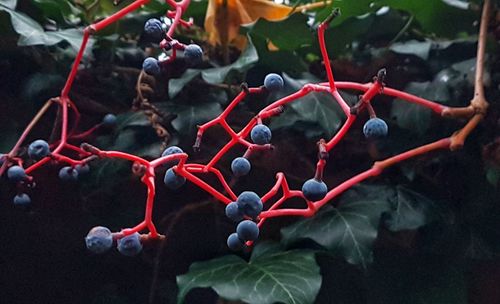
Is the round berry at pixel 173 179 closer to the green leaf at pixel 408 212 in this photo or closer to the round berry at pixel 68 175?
the round berry at pixel 68 175

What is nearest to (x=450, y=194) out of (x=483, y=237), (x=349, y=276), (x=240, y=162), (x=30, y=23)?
(x=483, y=237)

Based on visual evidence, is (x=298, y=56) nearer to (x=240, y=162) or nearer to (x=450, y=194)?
(x=450, y=194)

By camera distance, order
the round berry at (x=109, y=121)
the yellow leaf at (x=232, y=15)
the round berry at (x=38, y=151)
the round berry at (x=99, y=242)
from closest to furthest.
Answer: the round berry at (x=99, y=242) → the round berry at (x=38, y=151) → the round berry at (x=109, y=121) → the yellow leaf at (x=232, y=15)

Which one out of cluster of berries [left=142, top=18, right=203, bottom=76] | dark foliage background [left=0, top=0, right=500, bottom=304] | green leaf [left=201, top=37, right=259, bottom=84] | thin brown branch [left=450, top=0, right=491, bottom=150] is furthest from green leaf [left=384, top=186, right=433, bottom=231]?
cluster of berries [left=142, top=18, right=203, bottom=76]

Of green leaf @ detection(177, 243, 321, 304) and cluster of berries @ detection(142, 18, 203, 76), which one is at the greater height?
cluster of berries @ detection(142, 18, 203, 76)

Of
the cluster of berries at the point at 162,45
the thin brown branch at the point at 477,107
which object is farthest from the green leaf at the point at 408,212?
the cluster of berries at the point at 162,45

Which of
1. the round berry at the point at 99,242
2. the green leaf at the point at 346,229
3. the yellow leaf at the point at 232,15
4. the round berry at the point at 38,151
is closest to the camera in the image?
the round berry at the point at 99,242

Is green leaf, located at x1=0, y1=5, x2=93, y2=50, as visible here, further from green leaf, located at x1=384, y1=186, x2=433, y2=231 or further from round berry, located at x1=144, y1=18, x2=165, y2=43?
green leaf, located at x1=384, y1=186, x2=433, y2=231

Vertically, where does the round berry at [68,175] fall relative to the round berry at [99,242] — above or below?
below
